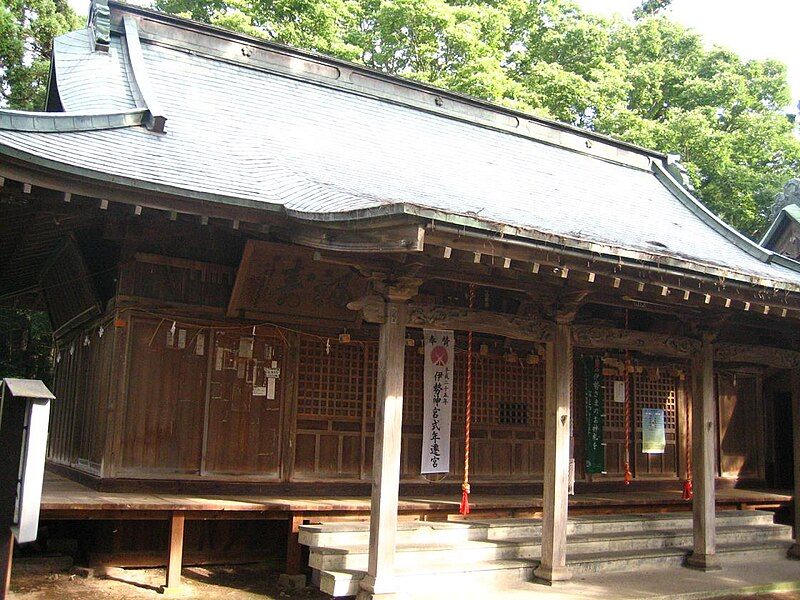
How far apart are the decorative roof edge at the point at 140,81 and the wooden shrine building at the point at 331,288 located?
0.14 feet

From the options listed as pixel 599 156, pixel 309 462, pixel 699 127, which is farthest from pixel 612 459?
pixel 699 127

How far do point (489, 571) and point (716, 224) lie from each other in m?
9.02

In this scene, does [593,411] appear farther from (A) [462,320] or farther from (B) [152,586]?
(B) [152,586]

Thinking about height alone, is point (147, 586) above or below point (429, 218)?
→ below

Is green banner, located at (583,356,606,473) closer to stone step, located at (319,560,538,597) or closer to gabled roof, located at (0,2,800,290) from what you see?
gabled roof, located at (0,2,800,290)

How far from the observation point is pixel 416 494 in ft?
33.1

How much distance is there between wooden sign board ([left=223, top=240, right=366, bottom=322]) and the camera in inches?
328

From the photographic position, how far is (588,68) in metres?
27.1

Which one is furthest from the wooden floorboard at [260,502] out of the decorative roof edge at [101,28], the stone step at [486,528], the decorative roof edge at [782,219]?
the decorative roof edge at [782,219]

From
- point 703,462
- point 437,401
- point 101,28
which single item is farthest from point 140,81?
point 703,462

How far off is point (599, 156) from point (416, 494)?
882 centimetres

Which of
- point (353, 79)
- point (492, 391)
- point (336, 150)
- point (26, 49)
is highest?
point (26, 49)

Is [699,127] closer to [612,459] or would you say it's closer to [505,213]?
[612,459]

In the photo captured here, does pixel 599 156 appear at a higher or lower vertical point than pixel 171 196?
higher
